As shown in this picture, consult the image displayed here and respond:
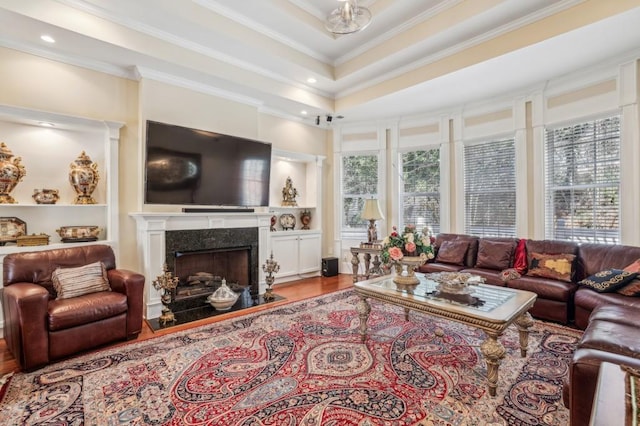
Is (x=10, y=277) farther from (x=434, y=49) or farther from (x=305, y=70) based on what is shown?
(x=434, y=49)

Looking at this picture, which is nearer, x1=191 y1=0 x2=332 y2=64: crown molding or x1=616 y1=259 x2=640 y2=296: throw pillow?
x1=616 y1=259 x2=640 y2=296: throw pillow

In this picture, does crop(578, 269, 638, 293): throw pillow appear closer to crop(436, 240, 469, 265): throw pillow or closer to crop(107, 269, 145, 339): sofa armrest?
crop(436, 240, 469, 265): throw pillow

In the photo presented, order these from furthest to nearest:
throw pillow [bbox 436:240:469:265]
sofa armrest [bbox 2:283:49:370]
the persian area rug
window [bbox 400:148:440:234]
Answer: window [bbox 400:148:440:234]
throw pillow [bbox 436:240:469:265]
sofa armrest [bbox 2:283:49:370]
the persian area rug

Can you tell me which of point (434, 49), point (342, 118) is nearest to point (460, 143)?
point (434, 49)

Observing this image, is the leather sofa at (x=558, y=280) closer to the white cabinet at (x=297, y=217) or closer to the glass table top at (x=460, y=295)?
the glass table top at (x=460, y=295)

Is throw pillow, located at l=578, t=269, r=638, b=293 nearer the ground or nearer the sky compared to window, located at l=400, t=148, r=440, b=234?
nearer the ground

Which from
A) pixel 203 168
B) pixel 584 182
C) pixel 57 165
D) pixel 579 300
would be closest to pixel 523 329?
pixel 579 300

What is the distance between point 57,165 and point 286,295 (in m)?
3.22

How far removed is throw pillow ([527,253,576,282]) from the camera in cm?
345

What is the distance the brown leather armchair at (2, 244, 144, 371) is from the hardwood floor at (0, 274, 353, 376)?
106 millimetres

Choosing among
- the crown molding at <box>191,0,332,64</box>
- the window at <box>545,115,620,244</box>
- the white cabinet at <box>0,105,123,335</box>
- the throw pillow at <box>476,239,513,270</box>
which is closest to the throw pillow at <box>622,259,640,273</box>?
the window at <box>545,115,620,244</box>

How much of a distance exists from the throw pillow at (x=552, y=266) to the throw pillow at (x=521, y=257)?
4.3 inches

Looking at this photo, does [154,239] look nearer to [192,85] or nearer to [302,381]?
[192,85]

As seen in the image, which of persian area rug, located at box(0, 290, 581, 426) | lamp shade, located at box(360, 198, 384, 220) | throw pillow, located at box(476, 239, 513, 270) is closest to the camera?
persian area rug, located at box(0, 290, 581, 426)
